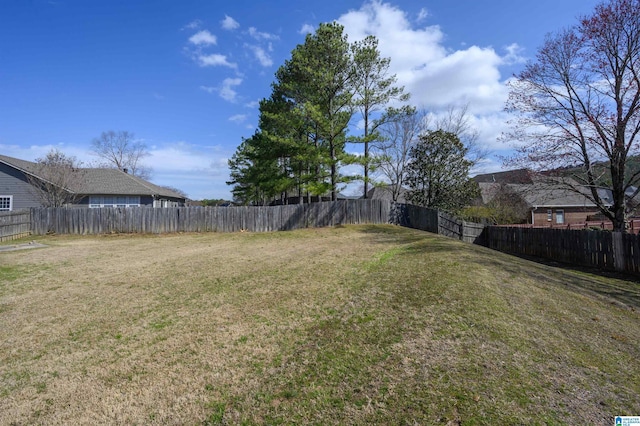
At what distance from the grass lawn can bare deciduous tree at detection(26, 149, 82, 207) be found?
15964 millimetres

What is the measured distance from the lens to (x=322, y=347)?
4133 millimetres

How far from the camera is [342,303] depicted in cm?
563

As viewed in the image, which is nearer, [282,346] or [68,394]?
[68,394]

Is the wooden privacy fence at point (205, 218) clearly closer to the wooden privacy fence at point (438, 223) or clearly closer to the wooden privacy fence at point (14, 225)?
the wooden privacy fence at point (14, 225)

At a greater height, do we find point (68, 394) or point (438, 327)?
point (438, 327)

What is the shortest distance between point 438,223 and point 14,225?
21922 millimetres

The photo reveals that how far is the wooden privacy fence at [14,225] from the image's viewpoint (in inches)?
601

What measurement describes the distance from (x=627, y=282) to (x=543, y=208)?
28.0 metres

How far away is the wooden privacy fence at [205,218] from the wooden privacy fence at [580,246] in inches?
280

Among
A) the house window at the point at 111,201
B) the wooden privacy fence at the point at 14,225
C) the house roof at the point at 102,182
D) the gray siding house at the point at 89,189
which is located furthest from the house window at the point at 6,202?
the wooden privacy fence at the point at 14,225

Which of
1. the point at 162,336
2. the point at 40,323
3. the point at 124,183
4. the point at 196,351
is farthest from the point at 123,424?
the point at 124,183

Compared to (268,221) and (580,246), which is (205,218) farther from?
(580,246)

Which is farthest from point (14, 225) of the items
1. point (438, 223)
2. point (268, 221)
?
point (438, 223)

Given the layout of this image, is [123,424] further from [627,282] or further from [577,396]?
[627,282]
